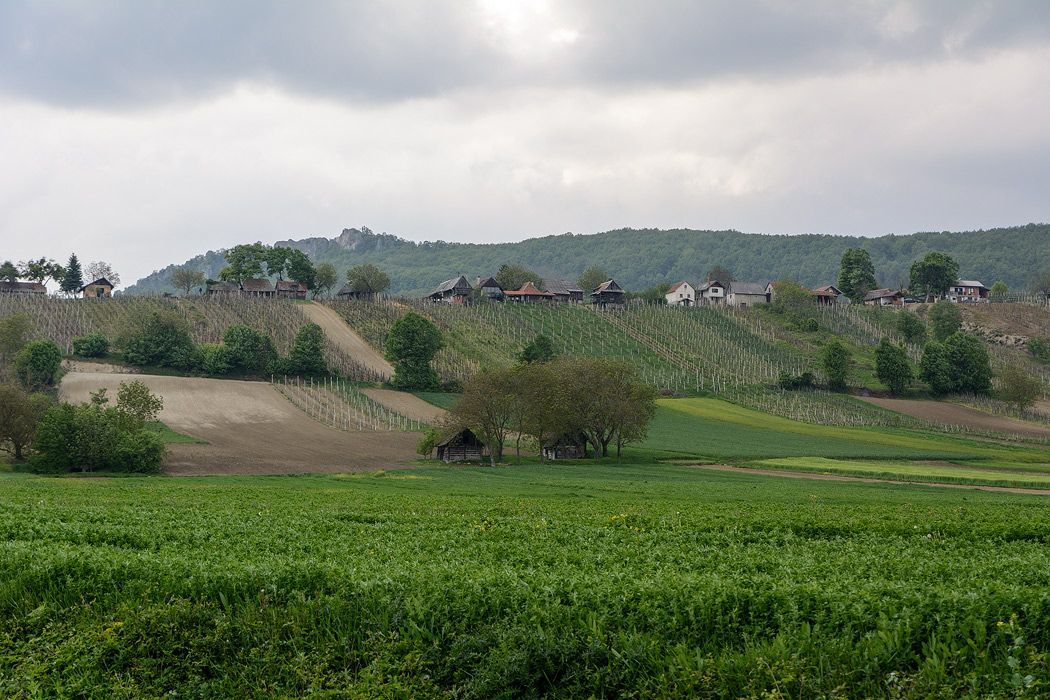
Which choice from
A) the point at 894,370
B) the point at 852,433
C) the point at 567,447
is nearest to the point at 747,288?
the point at 894,370

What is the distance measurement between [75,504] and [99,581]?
663 inches

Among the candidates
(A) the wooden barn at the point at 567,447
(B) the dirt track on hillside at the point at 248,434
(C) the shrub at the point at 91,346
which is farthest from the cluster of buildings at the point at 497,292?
(A) the wooden barn at the point at 567,447

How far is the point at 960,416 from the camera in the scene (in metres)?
113

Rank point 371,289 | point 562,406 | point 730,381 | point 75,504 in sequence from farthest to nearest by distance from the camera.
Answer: point 371,289 → point 730,381 → point 562,406 → point 75,504

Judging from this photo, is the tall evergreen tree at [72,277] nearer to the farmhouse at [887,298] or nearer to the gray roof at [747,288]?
the gray roof at [747,288]

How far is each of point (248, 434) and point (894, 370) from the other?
3929 inches

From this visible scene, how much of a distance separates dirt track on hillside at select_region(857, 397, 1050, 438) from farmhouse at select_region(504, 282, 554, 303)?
87.3m

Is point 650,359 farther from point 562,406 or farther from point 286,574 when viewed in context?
point 286,574

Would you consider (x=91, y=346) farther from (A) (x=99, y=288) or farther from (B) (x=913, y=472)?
(B) (x=913, y=472)

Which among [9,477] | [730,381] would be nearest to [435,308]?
[730,381]

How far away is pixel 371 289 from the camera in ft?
632

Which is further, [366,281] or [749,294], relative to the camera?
[366,281]

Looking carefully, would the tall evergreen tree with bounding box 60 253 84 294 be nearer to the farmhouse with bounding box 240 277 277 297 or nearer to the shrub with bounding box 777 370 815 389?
the farmhouse with bounding box 240 277 277 297

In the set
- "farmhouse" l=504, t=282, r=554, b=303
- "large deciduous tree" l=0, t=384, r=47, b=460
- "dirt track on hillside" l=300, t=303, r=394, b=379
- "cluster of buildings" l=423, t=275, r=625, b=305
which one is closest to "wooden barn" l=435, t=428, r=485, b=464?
"large deciduous tree" l=0, t=384, r=47, b=460
